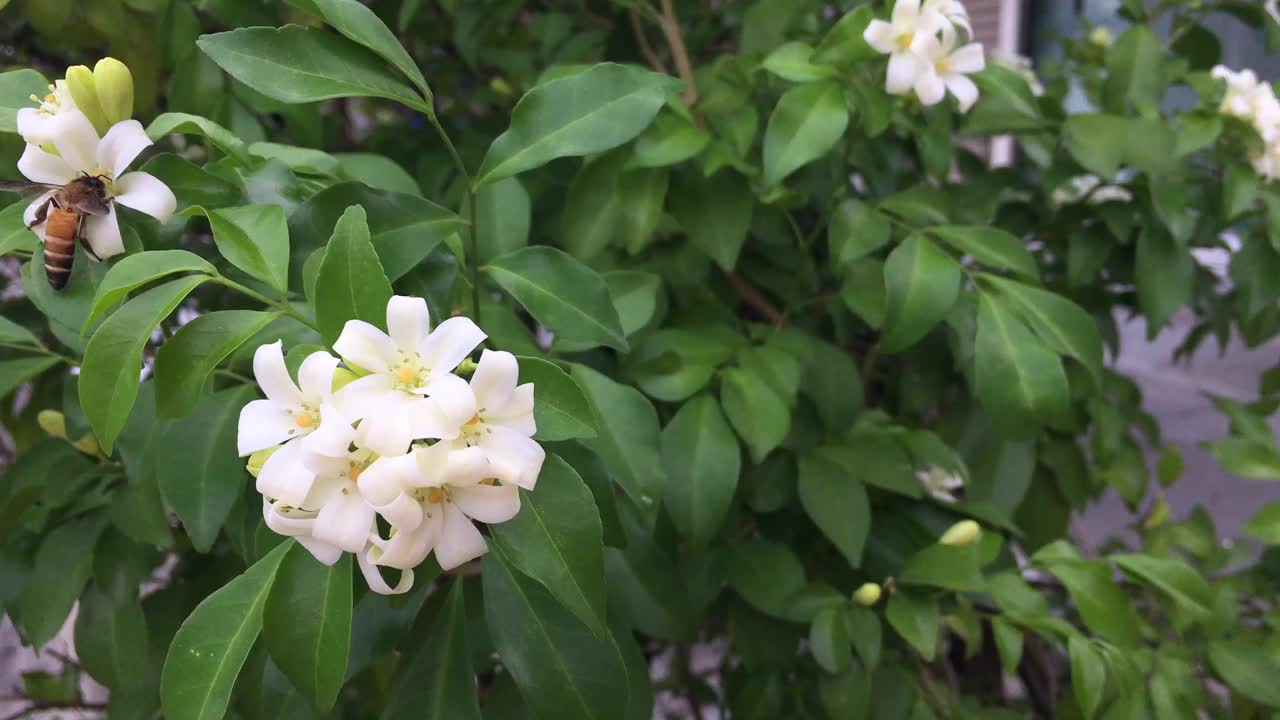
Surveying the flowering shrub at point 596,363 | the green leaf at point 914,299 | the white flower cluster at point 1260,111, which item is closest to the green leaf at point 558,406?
the flowering shrub at point 596,363

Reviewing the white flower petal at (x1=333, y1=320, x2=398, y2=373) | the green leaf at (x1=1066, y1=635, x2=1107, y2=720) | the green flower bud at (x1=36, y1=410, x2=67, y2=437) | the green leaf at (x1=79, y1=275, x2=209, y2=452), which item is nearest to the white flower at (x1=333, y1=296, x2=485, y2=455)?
the white flower petal at (x1=333, y1=320, x2=398, y2=373)

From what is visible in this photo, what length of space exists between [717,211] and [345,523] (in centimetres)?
49

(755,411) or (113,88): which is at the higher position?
(113,88)

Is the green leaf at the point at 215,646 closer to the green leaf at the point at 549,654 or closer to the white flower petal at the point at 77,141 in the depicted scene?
the green leaf at the point at 549,654

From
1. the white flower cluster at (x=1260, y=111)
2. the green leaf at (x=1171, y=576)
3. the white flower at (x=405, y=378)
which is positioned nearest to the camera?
the white flower at (x=405, y=378)

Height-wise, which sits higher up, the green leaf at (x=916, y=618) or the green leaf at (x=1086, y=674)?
the green leaf at (x=916, y=618)

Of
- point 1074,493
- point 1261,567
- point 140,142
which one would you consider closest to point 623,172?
point 140,142

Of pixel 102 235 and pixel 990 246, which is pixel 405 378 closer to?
pixel 102 235

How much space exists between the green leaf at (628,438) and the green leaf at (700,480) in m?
0.10

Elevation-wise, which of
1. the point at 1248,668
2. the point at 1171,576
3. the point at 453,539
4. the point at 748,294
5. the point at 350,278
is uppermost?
the point at 350,278

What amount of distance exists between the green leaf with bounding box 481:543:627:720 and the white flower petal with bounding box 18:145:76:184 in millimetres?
326

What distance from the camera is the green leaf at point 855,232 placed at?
722 mm

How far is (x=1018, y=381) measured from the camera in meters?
0.65

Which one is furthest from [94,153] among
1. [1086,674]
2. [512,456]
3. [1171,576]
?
[1171,576]
